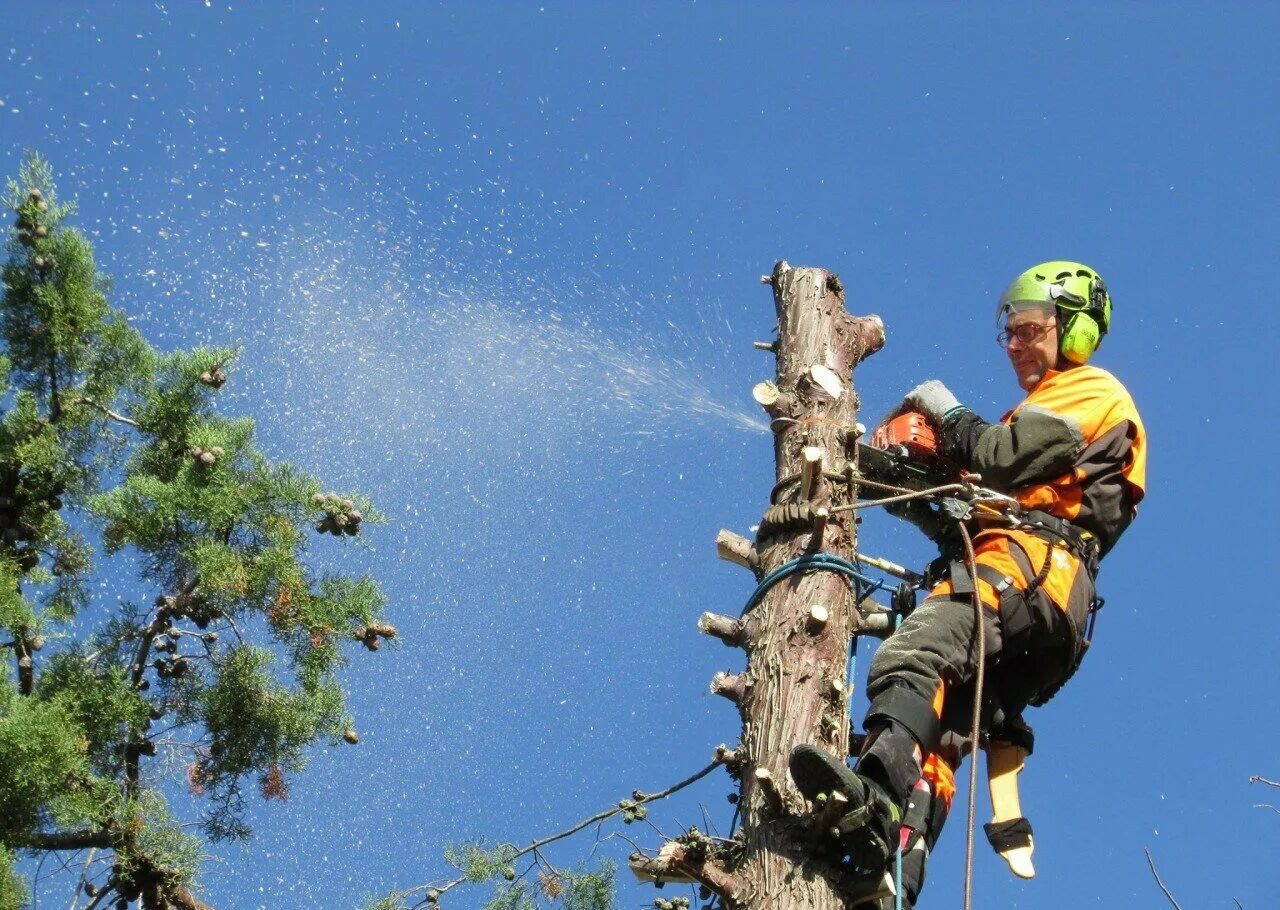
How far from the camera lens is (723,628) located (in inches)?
163

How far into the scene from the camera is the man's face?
15.5 ft

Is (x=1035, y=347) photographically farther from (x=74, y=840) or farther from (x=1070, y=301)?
(x=74, y=840)

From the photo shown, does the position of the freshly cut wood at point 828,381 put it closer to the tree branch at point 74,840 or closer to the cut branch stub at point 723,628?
the cut branch stub at point 723,628

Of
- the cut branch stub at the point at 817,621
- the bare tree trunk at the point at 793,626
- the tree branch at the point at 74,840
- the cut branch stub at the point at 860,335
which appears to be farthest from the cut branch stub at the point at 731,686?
the tree branch at the point at 74,840

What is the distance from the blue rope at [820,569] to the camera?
161 inches

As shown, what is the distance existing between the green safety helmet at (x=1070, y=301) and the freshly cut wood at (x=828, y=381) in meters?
0.69

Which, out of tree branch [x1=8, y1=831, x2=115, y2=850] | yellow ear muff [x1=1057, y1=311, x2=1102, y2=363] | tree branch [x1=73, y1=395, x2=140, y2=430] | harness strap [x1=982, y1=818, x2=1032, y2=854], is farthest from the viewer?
tree branch [x1=73, y1=395, x2=140, y2=430]

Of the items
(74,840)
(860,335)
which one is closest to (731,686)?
(860,335)

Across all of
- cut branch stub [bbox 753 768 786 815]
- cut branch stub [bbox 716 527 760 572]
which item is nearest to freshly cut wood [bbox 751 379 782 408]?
cut branch stub [bbox 716 527 760 572]

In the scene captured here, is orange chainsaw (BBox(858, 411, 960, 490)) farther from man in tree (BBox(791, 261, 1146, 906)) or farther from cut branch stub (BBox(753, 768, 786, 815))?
cut branch stub (BBox(753, 768, 786, 815))

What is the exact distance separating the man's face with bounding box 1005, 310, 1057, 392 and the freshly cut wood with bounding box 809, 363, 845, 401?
25.3 inches

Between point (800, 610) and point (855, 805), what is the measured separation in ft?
2.42

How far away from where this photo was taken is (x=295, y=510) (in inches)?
193

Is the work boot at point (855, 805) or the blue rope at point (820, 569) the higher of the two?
the blue rope at point (820, 569)
